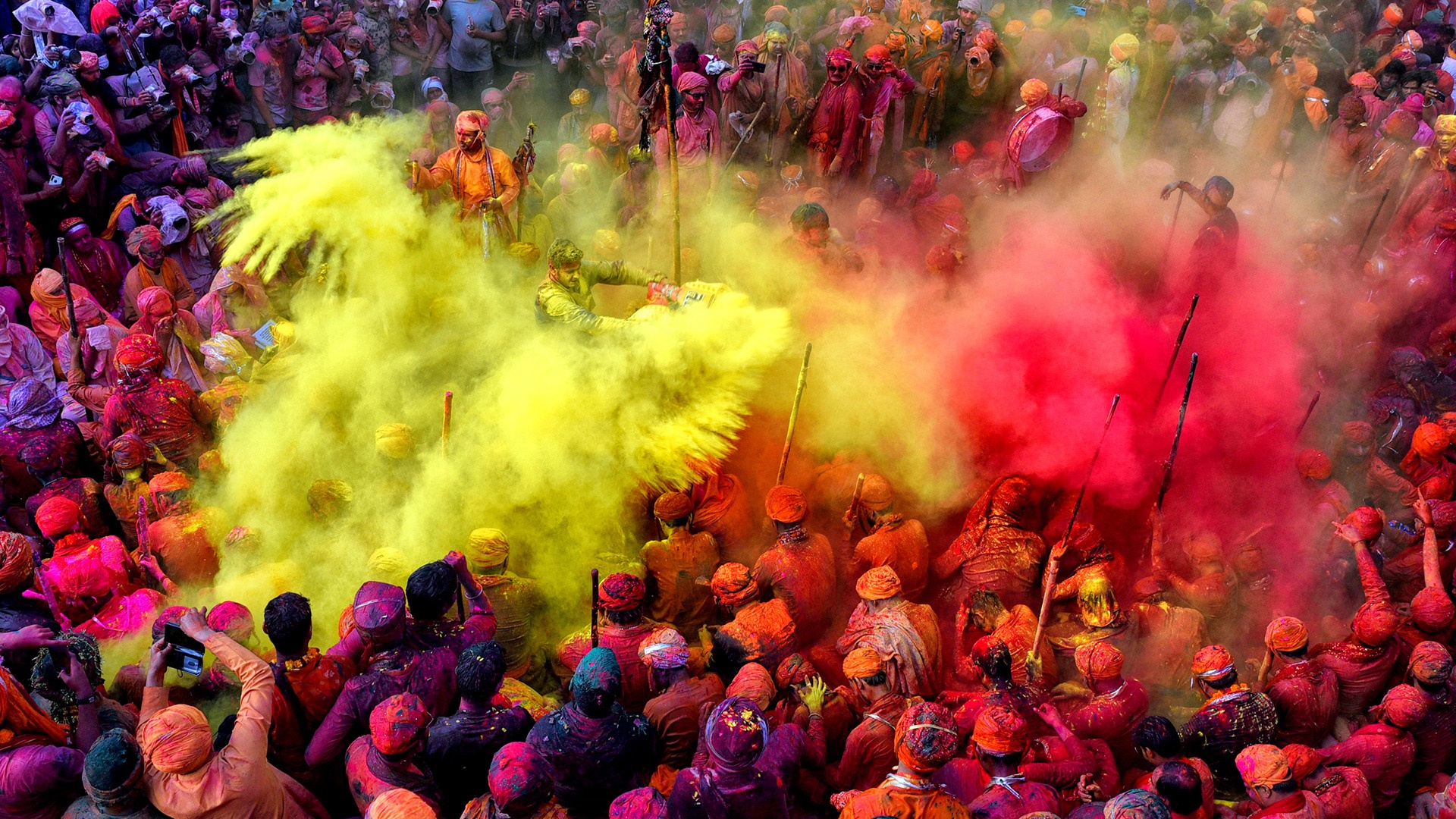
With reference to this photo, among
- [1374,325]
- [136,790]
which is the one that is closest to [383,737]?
[136,790]

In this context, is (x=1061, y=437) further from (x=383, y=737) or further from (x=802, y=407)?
(x=383, y=737)

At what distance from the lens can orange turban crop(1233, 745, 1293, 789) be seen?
476 cm

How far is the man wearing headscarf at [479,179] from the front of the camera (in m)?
9.40

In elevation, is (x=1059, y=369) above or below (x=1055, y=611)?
above

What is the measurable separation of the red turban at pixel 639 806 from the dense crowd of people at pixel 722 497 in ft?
0.06

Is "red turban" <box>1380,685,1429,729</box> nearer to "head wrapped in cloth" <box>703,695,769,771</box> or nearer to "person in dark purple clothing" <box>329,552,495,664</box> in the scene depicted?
"head wrapped in cloth" <box>703,695,769,771</box>

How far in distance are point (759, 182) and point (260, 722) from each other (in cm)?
833

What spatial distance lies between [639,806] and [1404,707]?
4059 mm

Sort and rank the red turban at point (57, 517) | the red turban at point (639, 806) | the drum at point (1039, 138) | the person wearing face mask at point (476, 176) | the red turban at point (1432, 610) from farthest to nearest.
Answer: the drum at point (1039, 138), the person wearing face mask at point (476, 176), the red turban at point (57, 517), the red turban at point (1432, 610), the red turban at point (639, 806)

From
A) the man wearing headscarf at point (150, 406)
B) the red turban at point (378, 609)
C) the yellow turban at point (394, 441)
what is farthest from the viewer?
→ the man wearing headscarf at point (150, 406)

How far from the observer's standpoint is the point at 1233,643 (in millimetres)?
7055

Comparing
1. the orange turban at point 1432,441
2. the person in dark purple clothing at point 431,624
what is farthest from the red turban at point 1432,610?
the person in dark purple clothing at point 431,624

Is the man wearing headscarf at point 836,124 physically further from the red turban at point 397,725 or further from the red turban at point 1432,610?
the red turban at point 397,725

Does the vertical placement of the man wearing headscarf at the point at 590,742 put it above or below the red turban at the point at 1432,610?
above
